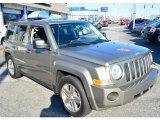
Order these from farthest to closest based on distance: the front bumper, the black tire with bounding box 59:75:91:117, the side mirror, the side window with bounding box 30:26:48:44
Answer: the side window with bounding box 30:26:48:44 < the side mirror < the black tire with bounding box 59:75:91:117 < the front bumper

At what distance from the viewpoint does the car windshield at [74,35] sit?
187 inches

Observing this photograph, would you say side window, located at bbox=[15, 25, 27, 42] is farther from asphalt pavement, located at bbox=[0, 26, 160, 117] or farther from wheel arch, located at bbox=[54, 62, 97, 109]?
wheel arch, located at bbox=[54, 62, 97, 109]

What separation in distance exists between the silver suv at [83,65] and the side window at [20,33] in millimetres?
22

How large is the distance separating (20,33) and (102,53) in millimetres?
2938

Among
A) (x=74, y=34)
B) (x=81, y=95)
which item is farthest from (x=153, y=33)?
(x=81, y=95)

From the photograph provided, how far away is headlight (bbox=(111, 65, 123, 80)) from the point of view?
3.70m

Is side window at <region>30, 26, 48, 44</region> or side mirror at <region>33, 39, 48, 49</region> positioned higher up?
side window at <region>30, 26, 48, 44</region>

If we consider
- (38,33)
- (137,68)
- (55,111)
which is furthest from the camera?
(38,33)

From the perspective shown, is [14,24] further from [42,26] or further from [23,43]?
[42,26]

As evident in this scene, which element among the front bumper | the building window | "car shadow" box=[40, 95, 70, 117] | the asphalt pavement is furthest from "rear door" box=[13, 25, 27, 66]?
the building window

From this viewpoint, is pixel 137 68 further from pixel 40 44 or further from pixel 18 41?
pixel 18 41

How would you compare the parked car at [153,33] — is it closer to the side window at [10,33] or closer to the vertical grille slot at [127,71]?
the side window at [10,33]

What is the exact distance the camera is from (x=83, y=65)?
3.86 metres

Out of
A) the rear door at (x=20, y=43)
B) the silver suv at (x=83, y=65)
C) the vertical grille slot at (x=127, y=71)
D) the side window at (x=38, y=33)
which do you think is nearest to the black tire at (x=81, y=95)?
the silver suv at (x=83, y=65)
